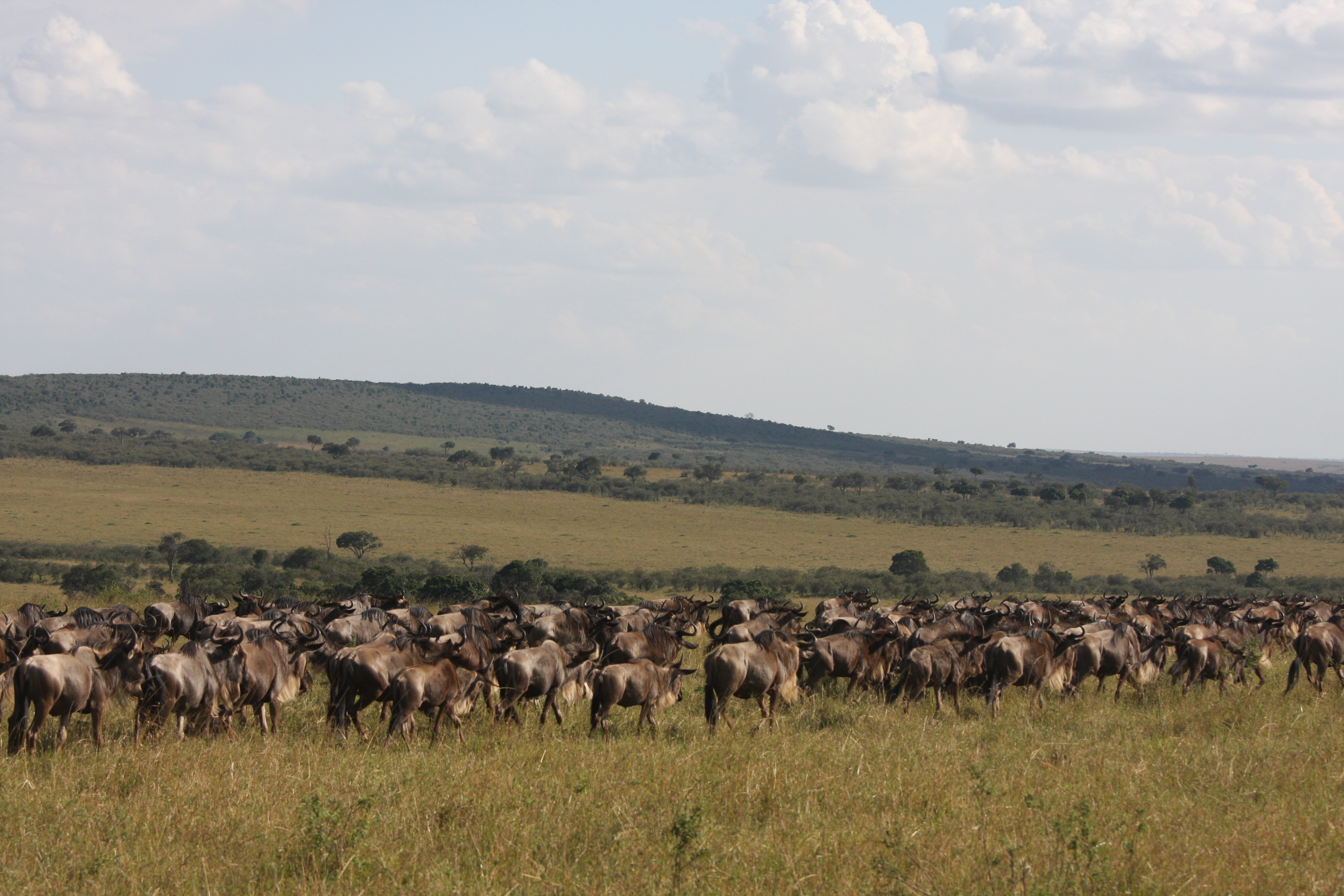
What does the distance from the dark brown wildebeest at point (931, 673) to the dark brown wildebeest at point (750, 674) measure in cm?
142

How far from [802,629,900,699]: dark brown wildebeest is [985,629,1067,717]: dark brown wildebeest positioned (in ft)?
4.64

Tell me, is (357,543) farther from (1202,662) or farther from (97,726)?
(1202,662)

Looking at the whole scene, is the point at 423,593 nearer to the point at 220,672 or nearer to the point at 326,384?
the point at 220,672

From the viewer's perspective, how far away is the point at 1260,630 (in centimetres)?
1952

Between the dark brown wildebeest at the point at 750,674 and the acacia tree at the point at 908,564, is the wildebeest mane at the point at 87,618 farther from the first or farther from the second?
the acacia tree at the point at 908,564

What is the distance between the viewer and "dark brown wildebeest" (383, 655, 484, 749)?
10742 mm

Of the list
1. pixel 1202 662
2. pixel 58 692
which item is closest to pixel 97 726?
pixel 58 692

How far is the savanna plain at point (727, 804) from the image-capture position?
6.91 metres

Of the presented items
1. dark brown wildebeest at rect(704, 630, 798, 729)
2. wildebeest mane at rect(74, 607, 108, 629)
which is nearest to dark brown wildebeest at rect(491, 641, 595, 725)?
dark brown wildebeest at rect(704, 630, 798, 729)

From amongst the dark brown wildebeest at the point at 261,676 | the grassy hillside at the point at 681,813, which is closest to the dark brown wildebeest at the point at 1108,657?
the grassy hillside at the point at 681,813

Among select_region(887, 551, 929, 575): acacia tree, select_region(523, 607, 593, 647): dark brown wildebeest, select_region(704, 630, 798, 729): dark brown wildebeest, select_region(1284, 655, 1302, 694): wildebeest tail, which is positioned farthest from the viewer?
select_region(887, 551, 929, 575): acacia tree

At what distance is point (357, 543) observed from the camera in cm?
5212

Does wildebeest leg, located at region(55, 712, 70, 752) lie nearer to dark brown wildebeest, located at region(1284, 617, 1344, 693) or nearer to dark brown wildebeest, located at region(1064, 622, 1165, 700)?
dark brown wildebeest, located at region(1064, 622, 1165, 700)

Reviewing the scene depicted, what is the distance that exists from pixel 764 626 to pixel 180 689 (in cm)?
798
